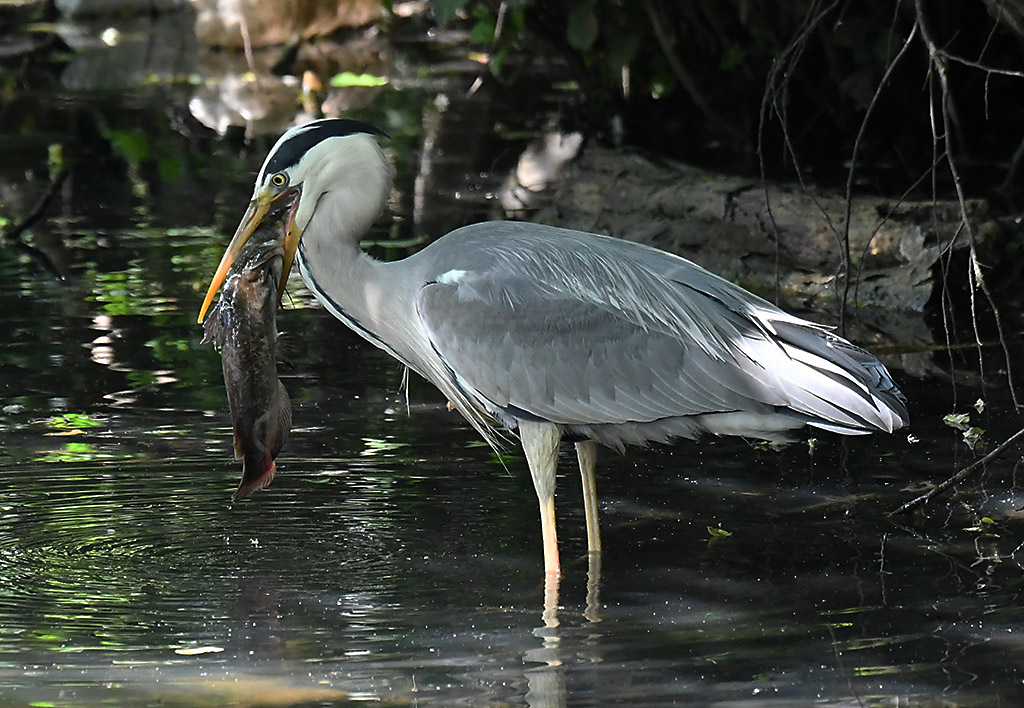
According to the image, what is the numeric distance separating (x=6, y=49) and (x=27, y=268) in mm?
14296

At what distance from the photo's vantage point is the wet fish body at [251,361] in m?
5.52

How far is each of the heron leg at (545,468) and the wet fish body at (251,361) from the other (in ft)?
2.89

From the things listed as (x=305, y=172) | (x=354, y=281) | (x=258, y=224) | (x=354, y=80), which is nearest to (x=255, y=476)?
(x=354, y=281)

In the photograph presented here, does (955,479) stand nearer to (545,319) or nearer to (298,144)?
(545,319)

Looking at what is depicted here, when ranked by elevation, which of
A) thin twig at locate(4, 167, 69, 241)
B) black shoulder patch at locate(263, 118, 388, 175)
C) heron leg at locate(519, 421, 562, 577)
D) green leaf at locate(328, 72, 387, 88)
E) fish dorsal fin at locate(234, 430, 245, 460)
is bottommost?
heron leg at locate(519, 421, 562, 577)

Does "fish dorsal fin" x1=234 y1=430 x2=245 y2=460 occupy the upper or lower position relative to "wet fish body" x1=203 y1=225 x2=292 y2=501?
lower

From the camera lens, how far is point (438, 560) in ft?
18.5

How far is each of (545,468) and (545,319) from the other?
545 millimetres

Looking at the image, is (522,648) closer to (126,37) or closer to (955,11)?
(955,11)

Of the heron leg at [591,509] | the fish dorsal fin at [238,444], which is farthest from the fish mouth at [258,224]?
the heron leg at [591,509]

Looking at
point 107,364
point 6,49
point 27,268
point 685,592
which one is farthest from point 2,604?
point 6,49

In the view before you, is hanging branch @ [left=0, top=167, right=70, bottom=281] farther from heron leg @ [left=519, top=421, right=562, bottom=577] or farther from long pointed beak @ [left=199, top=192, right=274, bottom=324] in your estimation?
heron leg @ [left=519, top=421, right=562, bottom=577]

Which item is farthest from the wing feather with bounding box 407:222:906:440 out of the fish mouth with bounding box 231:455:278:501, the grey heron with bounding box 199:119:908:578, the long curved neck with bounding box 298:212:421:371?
the fish mouth with bounding box 231:455:278:501

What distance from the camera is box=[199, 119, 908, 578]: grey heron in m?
5.74
